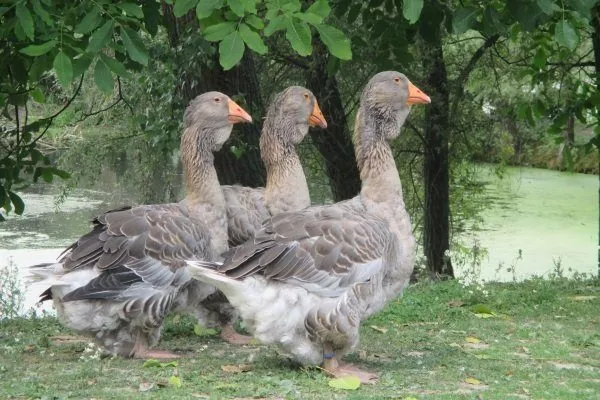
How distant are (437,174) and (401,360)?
7.66 metres

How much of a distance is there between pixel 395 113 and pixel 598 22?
17.8ft

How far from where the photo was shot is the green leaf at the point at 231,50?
5.80m

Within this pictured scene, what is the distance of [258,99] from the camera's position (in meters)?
11.1

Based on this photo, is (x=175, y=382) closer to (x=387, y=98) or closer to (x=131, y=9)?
(x=131, y=9)

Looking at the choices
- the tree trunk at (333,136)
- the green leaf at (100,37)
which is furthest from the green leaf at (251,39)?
the tree trunk at (333,136)

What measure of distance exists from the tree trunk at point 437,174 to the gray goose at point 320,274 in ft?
23.1

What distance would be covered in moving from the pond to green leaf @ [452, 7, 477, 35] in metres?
9.04

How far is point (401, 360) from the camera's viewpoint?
715 cm

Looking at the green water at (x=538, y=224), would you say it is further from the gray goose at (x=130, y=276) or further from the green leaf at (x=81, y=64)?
the green leaf at (x=81, y=64)

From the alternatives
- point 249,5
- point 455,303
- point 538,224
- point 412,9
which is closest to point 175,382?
point 249,5

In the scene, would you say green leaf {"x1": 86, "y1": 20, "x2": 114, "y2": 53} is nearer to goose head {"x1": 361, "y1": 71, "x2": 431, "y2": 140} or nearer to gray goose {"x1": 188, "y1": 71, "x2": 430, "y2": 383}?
gray goose {"x1": 188, "y1": 71, "x2": 430, "y2": 383}

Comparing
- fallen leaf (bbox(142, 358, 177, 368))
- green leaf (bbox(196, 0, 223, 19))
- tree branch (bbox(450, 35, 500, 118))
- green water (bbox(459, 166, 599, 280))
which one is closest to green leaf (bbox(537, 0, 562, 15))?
green leaf (bbox(196, 0, 223, 19))

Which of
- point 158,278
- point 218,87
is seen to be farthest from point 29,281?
point 218,87

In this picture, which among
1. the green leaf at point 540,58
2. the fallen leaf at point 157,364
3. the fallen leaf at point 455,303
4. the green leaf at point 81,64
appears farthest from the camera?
the green leaf at point 540,58
